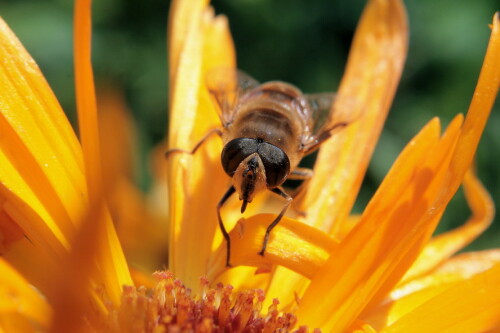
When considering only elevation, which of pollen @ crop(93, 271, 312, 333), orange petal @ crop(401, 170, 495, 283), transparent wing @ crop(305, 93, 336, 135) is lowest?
pollen @ crop(93, 271, 312, 333)

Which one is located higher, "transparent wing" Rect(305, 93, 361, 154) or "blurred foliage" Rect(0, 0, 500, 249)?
"blurred foliage" Rect(0, 0, 500, 249)

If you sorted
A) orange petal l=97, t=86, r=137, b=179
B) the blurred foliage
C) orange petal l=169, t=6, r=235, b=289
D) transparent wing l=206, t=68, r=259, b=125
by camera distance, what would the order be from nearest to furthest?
orange petal l=97, t=86, r=137, b=179, orange petal l=169, t=6, r=235, b=289, transparent wing l=206, t=68, r=259, b=125, the blurred foliage

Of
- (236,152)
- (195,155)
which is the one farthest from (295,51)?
(236,152)

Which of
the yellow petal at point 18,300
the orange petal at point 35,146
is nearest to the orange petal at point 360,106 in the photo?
the orange petal at point 35,146

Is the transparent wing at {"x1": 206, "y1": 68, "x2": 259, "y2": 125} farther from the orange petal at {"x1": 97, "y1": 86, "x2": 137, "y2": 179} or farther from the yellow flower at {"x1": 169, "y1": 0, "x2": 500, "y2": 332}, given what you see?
the orange petal at {"x1": 97, "y1": 86, "x2": 137, "y2": 179}

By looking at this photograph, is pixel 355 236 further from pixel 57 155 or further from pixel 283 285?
pixel 57 155

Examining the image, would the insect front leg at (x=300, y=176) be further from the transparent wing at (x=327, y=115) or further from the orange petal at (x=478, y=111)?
the orange petal at (x=478, y=111)

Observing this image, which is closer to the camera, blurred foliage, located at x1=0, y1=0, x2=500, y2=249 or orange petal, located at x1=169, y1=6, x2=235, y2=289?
orange petal, located at x1=169, y1=6, x2=235, y2=289

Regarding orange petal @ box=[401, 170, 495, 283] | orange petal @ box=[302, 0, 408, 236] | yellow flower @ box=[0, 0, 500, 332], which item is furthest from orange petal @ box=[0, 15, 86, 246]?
orange petal @ box=[401, 170, 495, 283]
